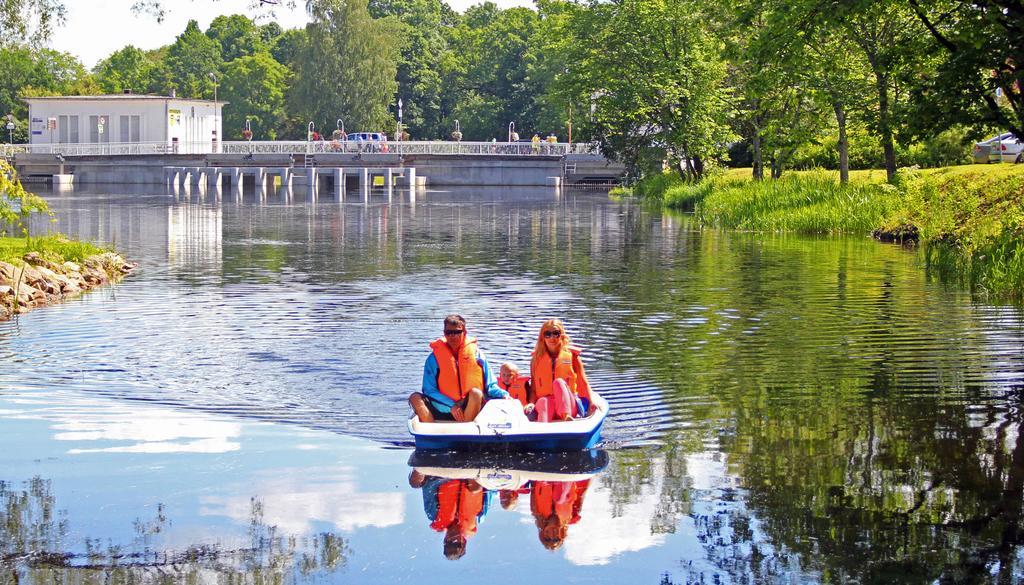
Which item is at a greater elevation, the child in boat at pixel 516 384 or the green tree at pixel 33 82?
the green tree at pixel 33 82

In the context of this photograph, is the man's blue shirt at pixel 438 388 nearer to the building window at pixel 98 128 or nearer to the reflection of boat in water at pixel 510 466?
the reflection of boat in water at pixel 510 466

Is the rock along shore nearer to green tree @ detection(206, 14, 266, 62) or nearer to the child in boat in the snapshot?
the child in boat

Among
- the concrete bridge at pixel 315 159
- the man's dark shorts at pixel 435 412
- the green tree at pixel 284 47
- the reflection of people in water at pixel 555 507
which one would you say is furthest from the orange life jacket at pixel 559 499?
the green tree at pixel 284 47

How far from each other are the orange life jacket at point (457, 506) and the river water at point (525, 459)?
0.04 m

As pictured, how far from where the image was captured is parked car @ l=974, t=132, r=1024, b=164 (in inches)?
1874

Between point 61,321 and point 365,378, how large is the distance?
7.50 metres

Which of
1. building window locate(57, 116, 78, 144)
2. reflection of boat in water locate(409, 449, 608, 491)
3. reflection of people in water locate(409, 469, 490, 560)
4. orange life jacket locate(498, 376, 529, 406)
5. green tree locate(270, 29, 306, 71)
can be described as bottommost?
reflection of people in water locate(409, 469, 490, 560)

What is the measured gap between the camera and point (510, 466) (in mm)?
12820

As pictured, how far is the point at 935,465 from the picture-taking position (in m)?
12.5

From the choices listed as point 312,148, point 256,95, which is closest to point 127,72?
point 256,95

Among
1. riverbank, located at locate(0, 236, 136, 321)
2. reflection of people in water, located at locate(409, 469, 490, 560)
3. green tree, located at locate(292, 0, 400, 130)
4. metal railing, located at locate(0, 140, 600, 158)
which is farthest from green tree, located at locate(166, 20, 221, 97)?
reflection of people in water, located at locate(409, 469, 490, 560)

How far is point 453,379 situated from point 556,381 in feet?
3.33

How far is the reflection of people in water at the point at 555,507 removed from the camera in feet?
34.9

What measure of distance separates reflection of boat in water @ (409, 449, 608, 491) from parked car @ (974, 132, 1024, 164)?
127 feet
